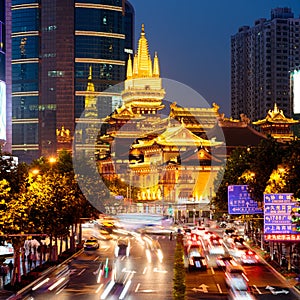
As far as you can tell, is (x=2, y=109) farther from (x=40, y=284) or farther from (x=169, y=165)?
(x=169, y=165)

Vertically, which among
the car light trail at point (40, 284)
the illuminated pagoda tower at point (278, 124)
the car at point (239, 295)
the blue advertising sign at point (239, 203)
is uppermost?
the illuminated pagoda tower at point (278, 124)

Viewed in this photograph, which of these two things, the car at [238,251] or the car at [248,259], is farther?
the car at [238,251]

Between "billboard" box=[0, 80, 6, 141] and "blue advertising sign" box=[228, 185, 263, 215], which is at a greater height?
"billboard" box=[0, 80, 6, 141]

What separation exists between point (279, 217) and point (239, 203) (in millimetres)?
19287

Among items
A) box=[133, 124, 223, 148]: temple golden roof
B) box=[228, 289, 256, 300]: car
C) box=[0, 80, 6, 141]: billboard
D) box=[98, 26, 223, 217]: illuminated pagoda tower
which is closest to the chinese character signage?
box=[228, 289, 256, 300]: car

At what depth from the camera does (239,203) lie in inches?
2520

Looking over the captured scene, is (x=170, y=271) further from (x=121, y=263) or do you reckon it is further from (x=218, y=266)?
(x=121, y=263)

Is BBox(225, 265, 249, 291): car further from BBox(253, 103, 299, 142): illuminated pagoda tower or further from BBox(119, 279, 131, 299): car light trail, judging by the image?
BBox(253, 103, 299, 142): illuminated pagoda tower

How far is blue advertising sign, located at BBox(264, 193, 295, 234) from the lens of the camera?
1759 inches

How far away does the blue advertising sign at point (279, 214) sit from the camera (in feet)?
147

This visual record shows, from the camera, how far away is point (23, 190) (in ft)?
161

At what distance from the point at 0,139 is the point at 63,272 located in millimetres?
21425

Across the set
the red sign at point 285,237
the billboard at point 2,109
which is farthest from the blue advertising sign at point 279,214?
the billboard at point 2,109

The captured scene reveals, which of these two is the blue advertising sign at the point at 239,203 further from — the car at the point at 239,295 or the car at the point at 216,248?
the car at the point at 239,295
